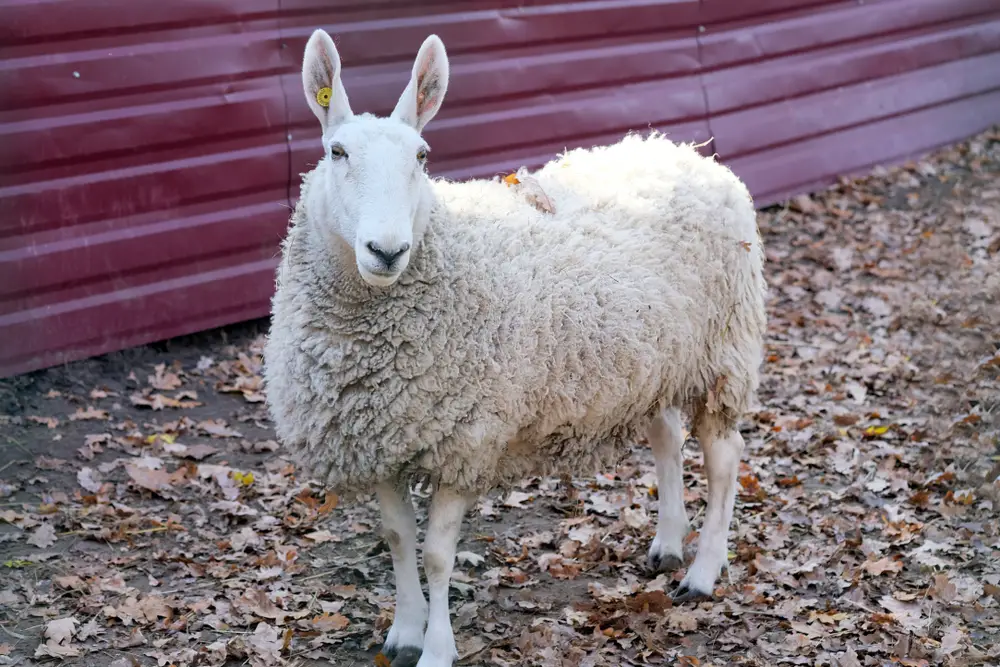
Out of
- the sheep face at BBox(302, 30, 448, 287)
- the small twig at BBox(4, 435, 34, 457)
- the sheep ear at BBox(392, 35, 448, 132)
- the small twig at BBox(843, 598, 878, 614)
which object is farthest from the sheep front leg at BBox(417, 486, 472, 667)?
the small twig at BBox(4, 435, 34, 457)

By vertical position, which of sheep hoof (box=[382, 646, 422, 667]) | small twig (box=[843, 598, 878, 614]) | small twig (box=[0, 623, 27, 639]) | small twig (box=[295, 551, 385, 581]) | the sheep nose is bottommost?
small twig (box=[843, 598, 878, 614])

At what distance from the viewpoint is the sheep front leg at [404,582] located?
423 cm

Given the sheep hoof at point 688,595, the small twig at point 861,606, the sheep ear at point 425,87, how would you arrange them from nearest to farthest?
the sheep ear at point 425,87, the small twig at point 861,606, the sheep hoof at point 688,595

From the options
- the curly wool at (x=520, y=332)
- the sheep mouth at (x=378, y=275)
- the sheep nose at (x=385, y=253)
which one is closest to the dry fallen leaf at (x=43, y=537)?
the curly wool at (x=520, y=332)

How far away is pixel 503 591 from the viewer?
4871 mm

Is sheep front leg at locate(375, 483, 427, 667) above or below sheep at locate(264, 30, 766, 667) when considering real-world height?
below

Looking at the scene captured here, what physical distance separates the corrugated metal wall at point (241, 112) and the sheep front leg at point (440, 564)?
10.3 ft

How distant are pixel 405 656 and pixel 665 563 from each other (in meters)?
1.37

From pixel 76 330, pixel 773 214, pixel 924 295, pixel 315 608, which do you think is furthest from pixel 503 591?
pixel 773 214

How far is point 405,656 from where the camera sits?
14.1 feet

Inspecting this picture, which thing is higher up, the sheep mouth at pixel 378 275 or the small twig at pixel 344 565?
the sheep mouth at pixel 378 275

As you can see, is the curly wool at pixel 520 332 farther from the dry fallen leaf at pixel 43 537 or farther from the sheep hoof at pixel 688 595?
the dry fallen leaf at pixel 43 537

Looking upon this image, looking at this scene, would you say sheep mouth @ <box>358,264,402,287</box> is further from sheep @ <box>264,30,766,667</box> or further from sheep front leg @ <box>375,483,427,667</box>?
sheep front leg @ <box>375,483,427,667</box>

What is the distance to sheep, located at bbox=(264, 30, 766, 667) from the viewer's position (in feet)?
13.1
